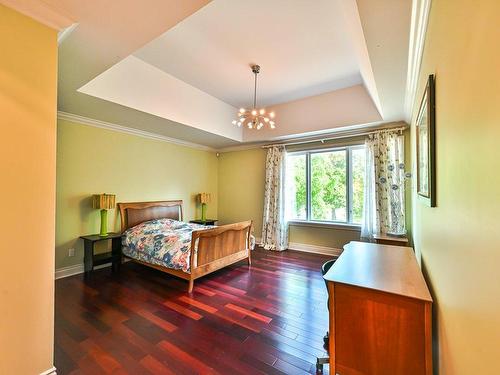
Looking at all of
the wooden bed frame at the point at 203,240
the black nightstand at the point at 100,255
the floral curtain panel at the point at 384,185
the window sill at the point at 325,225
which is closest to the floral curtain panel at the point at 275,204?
the window sill at the point at 325,225

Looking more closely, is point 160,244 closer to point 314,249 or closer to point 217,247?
point 217,247

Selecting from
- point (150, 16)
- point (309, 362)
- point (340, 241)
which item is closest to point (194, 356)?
point (309, 362)

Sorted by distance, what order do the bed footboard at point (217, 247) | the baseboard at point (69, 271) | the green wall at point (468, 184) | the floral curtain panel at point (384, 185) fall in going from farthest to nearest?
the floral curtain panel at point (384, 185) < the baseboard at point (69, 271) < the bed footboard at point (217, 247) < the green wall at point (468, 184)

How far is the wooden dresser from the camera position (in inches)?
51.8

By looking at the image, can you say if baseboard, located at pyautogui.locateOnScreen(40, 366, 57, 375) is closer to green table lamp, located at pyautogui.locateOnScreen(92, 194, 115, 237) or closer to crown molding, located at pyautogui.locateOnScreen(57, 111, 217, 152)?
green table lamp, located at pyautogui.locateOnScreen(92, 194, 115, 237)

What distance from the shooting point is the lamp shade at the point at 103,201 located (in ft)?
11.9

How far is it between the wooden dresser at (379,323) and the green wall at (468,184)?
0.12m

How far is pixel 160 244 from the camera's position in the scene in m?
3.39

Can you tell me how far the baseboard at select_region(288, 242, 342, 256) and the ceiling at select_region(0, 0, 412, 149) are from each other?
2.41 meters

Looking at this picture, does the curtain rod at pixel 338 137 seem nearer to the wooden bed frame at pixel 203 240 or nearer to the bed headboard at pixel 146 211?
the wooden bed frame at pixel 203 240

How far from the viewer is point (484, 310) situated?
630 mm

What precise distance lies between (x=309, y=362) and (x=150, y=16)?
113 inches

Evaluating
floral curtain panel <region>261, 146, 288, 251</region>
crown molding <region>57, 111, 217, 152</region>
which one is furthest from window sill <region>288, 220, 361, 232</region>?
crown molding <region>57, 111, 217, 152</region>

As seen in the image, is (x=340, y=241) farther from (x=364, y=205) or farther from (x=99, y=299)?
(x=99, y=299)
